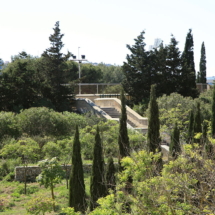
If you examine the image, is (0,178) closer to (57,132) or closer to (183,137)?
(57,132)

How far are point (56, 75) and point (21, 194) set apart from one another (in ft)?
48.9

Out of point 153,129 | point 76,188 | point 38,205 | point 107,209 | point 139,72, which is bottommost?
point 38,205

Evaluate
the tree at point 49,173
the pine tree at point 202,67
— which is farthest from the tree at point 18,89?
the pine tree at point 202,67

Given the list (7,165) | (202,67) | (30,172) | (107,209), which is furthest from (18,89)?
(202,67)

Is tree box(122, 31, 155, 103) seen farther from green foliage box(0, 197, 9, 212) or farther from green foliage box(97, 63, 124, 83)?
green foliage box(97, 63, 124, 83)

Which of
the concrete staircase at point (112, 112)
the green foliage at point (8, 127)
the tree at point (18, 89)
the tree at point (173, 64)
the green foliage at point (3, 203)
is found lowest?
the green foliage at point (3, 203)

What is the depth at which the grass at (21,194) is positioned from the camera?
1457 cm

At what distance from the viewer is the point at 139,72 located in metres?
31.8

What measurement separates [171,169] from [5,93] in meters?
17.7

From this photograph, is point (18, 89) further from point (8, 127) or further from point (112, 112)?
point (112, 112)

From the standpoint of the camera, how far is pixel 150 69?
3175 cm

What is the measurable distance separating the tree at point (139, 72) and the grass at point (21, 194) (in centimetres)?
1485

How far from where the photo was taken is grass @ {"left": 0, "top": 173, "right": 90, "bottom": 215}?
1457cm

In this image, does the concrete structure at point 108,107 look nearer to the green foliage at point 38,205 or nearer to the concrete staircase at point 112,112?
the concrete staircase at point 112,112
